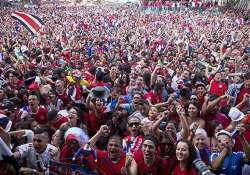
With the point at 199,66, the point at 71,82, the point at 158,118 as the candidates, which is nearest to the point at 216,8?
the point at 199,66

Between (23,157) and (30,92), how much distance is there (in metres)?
2.95

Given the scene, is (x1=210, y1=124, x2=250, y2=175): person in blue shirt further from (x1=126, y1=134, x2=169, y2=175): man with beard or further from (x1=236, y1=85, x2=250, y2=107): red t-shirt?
(x1=236, y1=85, x2=250, y2=107): red t-shirt

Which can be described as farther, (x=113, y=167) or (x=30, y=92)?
(x=30, y=92)

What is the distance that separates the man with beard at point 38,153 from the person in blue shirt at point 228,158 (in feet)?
5.53

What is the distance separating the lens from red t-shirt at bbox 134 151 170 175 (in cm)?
473

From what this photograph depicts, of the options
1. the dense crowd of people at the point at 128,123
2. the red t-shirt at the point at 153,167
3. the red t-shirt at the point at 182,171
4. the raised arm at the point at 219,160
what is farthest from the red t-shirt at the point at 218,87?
the red t-shirt at the point at 182,171

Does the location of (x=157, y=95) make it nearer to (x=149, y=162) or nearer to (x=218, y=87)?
(x=218, y=87)

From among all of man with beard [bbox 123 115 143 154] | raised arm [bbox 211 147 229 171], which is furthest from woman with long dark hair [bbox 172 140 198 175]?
man with beard [bbox 123 115 143 154]

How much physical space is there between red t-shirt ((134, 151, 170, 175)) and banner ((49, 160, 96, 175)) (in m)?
0.54

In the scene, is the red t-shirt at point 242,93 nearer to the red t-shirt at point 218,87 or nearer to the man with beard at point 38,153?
the red t-shirt at point 218,87

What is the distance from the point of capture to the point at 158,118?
5965mm

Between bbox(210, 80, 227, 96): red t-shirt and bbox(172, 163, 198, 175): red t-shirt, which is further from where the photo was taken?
bbox(210, 80, 227, 96): red t-shirt

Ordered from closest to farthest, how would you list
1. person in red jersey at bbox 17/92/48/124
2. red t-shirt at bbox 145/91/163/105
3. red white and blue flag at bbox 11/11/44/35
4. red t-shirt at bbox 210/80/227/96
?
person in red jersey at bbox 17/92/48/124
red t-shirt at bbox 145/91/163/105
red t-shirt at bbox 210/80/227/96
red white and blue flag at bbox 11/11/44/35

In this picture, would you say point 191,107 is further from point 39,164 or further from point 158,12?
point 158,12
